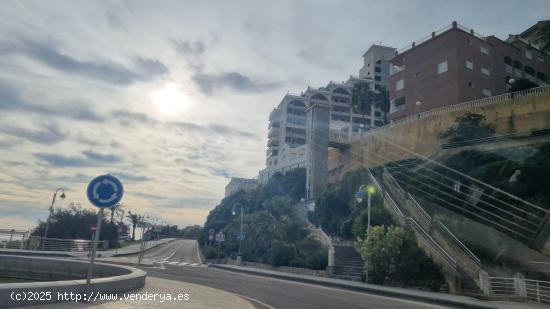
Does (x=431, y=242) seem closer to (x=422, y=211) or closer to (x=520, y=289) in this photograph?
(x=422, y=211)

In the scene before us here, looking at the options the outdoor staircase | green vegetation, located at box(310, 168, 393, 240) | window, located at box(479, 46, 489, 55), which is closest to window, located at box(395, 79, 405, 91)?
window, located at box(479, 46, 489, 55)

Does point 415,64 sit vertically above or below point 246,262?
above

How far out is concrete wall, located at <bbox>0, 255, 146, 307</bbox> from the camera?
7.73 m

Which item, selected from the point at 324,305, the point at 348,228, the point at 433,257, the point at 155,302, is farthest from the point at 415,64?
the point at 155,302

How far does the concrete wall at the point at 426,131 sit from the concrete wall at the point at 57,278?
1263 inches

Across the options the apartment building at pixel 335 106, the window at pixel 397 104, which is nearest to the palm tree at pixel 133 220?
the apartment building at pixel 335 106

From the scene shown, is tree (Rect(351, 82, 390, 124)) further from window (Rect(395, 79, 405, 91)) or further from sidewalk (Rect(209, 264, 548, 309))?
sidewalk (Rect(209, 264, 548, 309))

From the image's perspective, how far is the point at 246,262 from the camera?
39344 millimetres

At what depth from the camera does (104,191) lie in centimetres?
839

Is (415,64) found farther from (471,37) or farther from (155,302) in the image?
(155,302)

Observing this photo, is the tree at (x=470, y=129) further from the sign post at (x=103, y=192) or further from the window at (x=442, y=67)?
the sign post at (x=103, y=192)

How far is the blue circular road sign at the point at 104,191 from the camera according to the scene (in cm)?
829

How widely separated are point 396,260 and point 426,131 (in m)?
22.6

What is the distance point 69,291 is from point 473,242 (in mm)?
23062
